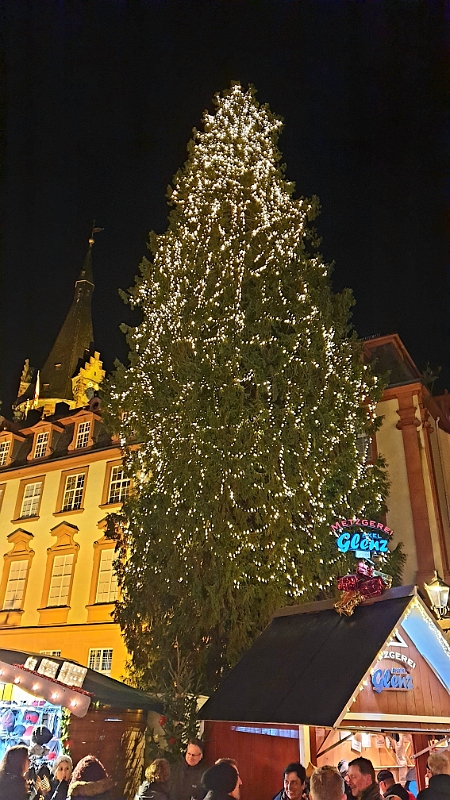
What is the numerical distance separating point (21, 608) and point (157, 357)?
12755mm

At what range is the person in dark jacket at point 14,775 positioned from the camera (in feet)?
16.5

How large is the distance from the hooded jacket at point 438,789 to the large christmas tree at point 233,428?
8.11 m

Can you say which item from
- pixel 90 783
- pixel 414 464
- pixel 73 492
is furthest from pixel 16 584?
pixel 90 783

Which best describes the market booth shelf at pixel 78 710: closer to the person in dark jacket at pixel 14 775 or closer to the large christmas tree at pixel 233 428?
the large christmas tree at pixel 233 428

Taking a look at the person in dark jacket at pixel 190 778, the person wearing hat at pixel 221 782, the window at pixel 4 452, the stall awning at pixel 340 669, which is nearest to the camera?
the person wearing hat at pixel 221 782

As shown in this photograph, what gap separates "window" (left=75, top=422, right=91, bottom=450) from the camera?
25.4m

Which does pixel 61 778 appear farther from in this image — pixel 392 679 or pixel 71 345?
pixel 71 345

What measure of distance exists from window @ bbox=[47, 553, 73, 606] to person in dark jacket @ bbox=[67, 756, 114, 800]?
57.7 ft

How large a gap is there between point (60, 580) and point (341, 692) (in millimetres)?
18231

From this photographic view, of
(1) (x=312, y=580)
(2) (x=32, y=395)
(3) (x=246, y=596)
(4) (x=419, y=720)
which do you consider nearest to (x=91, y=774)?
(4) (x=419, y=720)

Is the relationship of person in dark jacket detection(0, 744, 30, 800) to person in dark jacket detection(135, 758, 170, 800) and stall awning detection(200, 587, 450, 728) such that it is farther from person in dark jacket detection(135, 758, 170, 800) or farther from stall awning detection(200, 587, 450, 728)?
stall awning detection(200, 587, 450, 728)

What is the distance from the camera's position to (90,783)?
528 cm

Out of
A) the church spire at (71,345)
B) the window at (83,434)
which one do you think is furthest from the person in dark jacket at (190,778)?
the church spire at (71,345)

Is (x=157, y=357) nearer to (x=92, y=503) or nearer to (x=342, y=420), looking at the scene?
(x=342, y=420)
